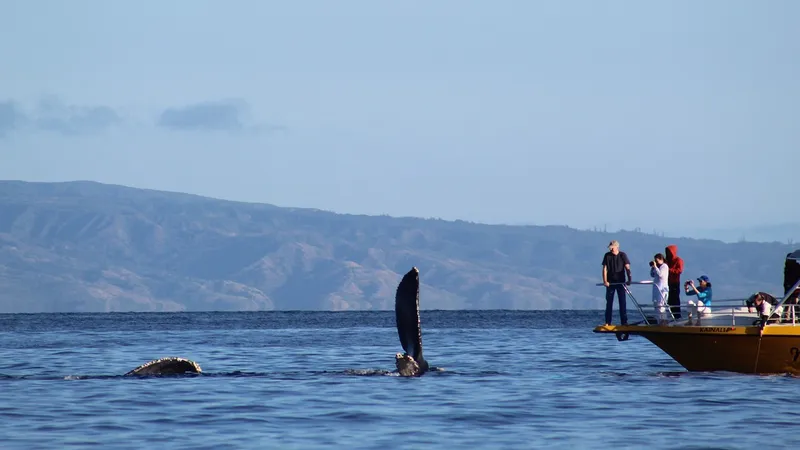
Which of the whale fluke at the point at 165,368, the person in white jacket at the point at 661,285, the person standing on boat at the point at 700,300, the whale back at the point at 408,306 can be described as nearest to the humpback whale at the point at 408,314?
the whale back at the point at 408,306

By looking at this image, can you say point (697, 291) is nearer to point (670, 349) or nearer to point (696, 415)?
point (670, 349)

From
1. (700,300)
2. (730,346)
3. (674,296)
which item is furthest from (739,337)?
(674,296)

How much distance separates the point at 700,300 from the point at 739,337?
2.10m

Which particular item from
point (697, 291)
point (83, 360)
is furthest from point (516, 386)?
point (83, 360)

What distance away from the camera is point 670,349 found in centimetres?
2802

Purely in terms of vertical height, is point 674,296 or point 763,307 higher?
point 674,296

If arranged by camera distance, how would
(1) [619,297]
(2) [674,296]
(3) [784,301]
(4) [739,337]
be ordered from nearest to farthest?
(3) [784,301]
(4) [739,337]
(1) [619,297]
(2) [674,296]

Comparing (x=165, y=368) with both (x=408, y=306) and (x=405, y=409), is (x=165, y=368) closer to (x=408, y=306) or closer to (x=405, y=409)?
(x=408, y=306)

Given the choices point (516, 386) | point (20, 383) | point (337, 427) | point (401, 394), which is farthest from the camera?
point (20, 383)

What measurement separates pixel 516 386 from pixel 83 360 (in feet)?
63.1

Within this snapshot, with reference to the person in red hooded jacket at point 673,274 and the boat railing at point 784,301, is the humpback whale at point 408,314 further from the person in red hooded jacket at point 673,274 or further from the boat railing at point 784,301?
the boat railing at point 784,301

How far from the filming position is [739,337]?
26.5m

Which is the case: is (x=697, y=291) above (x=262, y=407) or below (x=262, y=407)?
above

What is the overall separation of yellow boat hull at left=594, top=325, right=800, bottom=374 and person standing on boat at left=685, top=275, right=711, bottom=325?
1.94ft
